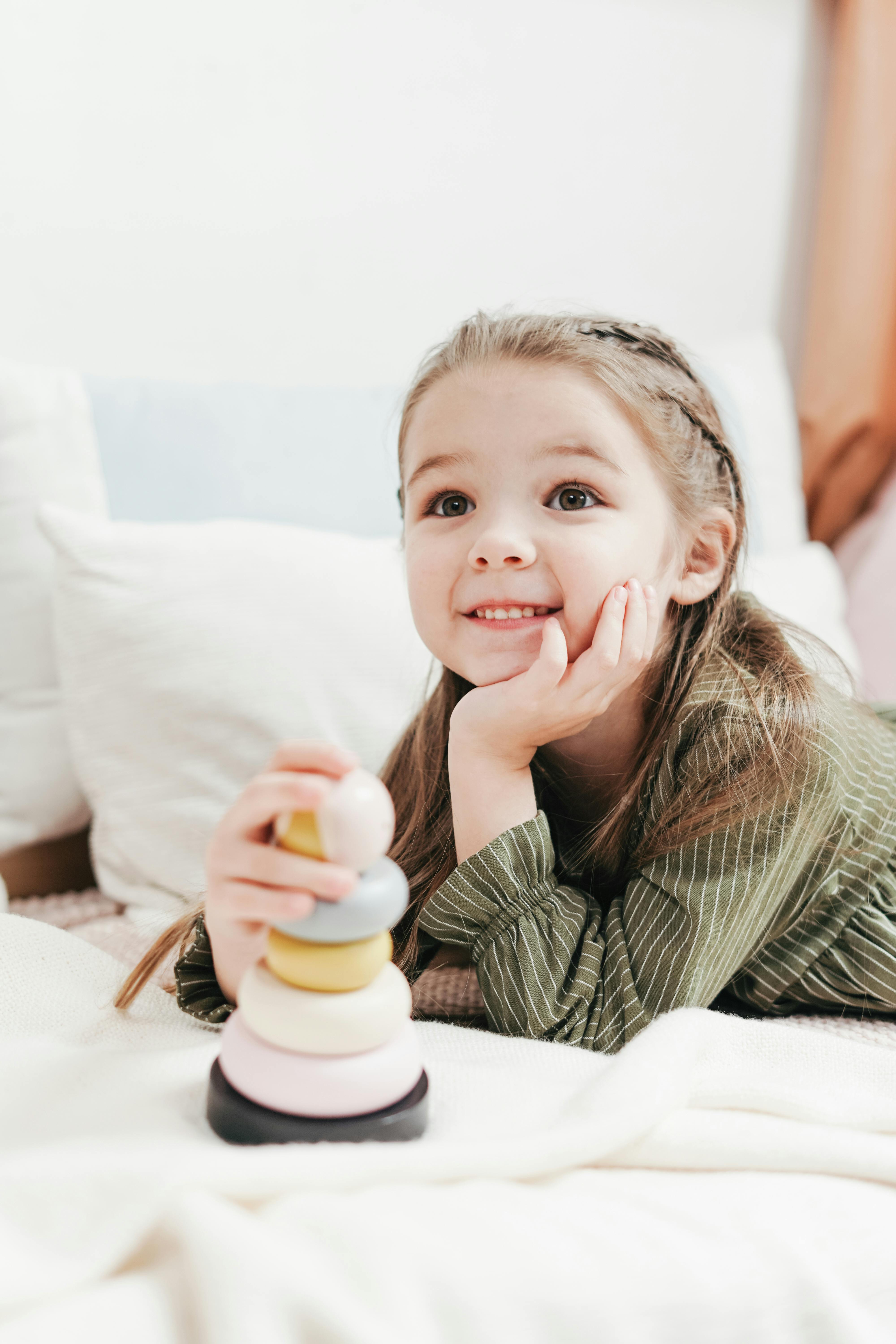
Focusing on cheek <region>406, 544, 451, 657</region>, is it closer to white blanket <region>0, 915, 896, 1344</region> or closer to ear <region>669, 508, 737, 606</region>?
ear <region>669, 508, 737, 606</region>

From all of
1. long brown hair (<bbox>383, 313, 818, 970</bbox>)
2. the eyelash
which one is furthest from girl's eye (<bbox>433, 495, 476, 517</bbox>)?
long brown hair (<bbox>383, 313, 818, 970</bbox>)

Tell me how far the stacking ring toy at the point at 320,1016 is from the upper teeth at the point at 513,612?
0.39 m

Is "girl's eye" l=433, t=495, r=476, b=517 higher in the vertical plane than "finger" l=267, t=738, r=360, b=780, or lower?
higher

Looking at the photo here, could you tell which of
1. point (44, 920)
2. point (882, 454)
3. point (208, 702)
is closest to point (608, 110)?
point (882, 454)

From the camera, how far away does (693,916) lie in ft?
2.63

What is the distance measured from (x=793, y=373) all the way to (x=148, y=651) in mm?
1359

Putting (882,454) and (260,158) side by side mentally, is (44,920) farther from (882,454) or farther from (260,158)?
(882,454)

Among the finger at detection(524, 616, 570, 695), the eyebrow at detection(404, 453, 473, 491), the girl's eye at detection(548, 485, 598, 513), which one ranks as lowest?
the finger at detection(524, 616, 570, 695)

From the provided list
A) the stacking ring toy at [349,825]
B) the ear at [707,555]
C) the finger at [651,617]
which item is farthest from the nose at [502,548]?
the stacking ring toy at [349,825]

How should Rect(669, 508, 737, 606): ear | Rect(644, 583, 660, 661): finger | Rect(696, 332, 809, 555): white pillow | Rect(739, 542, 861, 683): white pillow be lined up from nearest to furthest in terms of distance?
Rect(644, 583, 660, 661): finger < Rect(669, 508, 737, 606): ear < Rect(739, 542, 861, 683): white pillow < Rect(696, 332, 809, 555): white pillow

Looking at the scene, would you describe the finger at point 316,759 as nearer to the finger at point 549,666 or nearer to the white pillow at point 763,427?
the finger at point 549,666

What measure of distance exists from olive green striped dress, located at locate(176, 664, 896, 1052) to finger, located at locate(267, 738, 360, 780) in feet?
0.90

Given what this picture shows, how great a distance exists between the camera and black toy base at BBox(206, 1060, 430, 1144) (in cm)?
53

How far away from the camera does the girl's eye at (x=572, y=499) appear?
2.82 feet
